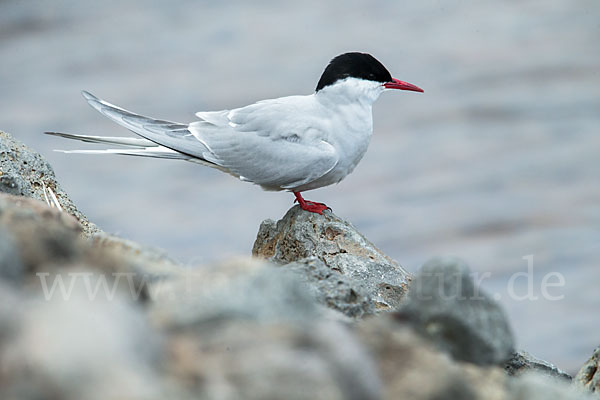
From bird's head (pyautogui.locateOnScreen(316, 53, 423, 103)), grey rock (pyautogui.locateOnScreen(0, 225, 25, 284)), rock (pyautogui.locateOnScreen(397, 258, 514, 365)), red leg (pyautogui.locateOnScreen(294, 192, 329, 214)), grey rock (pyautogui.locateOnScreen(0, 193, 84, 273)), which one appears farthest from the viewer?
bird's head (pyautogui.locateOnScreen(316, 53, 423, 103))

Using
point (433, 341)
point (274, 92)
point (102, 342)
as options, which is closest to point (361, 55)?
point (433, 341)

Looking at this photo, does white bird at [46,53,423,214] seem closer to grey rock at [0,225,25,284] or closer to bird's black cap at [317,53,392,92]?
bird's black cap at [317,53,392,92]

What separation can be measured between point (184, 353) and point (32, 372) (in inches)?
16.3

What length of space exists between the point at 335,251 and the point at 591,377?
156 cm

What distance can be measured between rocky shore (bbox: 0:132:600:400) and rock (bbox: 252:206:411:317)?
97 centimetres

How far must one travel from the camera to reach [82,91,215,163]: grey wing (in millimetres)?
5477

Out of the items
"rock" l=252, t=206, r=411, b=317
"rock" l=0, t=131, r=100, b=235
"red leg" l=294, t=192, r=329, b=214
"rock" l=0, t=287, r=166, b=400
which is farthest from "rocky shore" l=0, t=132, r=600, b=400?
"red leg" l=294, t=192, r=329, b=214

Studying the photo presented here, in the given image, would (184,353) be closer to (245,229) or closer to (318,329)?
(318,329)

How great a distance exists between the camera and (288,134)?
17.3 ft

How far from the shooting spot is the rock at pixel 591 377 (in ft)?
11.8

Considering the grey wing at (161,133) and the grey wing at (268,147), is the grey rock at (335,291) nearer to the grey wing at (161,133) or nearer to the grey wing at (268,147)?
the grey wing at (268,147)

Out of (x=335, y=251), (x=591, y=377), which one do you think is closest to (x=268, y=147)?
(x=335, y=251)

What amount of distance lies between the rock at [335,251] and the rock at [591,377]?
3.25ft

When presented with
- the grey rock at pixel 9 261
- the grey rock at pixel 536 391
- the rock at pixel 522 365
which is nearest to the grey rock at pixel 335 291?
the rock at pixel 522 365
